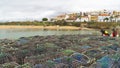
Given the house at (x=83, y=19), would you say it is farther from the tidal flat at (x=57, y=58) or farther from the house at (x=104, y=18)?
the tidal flat at (x=57, y=58)

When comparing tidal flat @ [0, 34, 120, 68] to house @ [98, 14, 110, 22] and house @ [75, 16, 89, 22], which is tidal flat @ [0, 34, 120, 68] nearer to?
house @ [75, 16, 89, 22]

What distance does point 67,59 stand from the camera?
7.88 m

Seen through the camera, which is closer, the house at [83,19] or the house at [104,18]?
the house at [83,19]

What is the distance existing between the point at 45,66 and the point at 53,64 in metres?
0.19

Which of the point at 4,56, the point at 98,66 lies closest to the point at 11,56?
the point at 4,56

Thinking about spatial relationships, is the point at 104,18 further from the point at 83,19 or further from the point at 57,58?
the point at 57,58

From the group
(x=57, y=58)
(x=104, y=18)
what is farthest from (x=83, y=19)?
(x=57, y=58)

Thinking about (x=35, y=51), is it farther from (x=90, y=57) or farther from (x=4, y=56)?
(x=90, y=57)

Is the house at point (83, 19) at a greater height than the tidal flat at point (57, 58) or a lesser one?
lesser

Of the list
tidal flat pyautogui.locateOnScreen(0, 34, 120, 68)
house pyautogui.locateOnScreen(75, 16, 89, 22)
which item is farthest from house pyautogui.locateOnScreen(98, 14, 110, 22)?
tidal flat pyautogui.locateOnScreen(0, 34, 120, 68)

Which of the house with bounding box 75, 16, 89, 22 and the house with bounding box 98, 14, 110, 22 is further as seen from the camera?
the house with bounding box 98, 14, 110, 22

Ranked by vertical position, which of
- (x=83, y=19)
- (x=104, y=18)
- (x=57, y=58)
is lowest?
(x=104, y=18)

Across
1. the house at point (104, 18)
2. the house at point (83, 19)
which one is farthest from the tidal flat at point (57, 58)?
the house at point (104, 18)

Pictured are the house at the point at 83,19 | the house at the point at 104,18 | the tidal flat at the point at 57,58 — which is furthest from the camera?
the house at the point at 104,18
